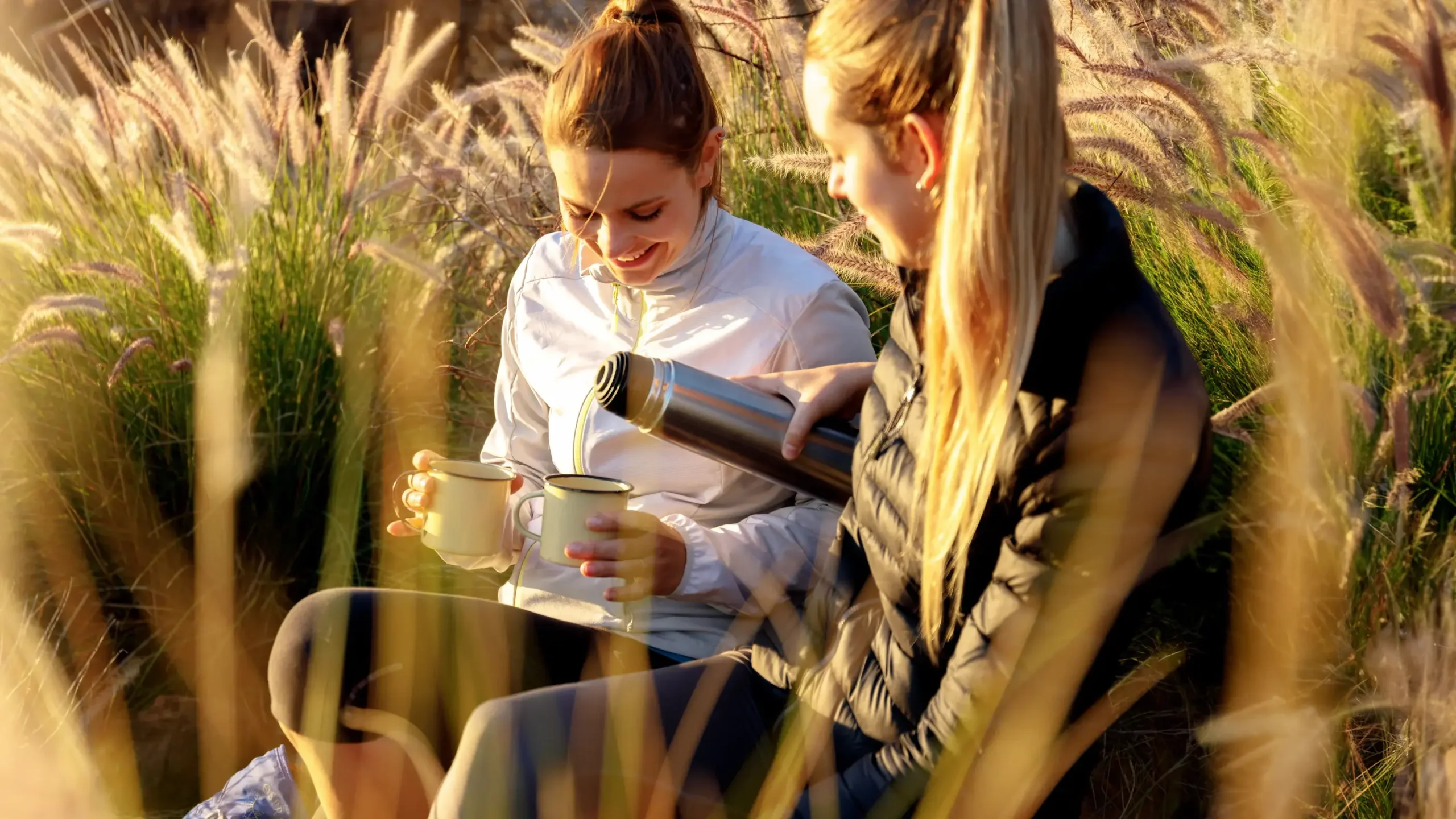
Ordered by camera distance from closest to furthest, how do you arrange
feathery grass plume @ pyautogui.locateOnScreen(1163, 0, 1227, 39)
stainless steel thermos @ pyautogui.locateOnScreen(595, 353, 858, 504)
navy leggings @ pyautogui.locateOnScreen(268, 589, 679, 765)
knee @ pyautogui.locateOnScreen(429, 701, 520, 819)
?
1. knee @ pyautogui.locateOnScreen(429, 701, 520, 819)
2. stainless steel thermos @ pyautogui.locateOnScreen(595, 353, 858, 504)
3. navy leggings @ pyautogui.locateOnScreen(268, 589, 679, 765)
4. feathery grass plume @ pyautogui.locateOnScreen(1163, 0, 1227, 39)

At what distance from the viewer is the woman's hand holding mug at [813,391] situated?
1803 millimetres

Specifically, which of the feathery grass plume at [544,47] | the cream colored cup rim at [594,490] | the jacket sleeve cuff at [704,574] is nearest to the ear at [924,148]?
the cream colored cup rim at [594,490]

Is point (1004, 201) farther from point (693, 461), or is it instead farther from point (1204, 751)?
point (1204, 751)

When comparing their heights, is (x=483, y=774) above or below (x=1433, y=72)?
below

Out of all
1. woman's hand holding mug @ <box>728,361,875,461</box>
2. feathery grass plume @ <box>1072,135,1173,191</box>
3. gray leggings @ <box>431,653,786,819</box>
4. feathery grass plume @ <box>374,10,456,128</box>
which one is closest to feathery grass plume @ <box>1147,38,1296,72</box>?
feathery grass plume @ <box>1072,135,1173,191</box>

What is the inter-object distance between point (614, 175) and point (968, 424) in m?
0.85

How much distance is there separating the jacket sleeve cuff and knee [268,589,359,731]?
1.60 ft

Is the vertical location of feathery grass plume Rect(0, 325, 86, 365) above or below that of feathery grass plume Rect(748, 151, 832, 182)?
above

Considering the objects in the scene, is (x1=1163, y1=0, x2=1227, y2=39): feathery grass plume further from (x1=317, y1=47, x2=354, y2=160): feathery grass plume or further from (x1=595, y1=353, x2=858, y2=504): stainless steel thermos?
(x1=317, y1=47, x2=354, y2=160): feathery grass plume

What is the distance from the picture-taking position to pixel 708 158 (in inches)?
86.8

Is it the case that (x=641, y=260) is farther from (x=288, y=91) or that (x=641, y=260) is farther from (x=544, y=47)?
(x=288, y=91)

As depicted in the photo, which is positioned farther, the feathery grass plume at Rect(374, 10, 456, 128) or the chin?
the feathery grass plume at Rect(374, 10, 456, 128)

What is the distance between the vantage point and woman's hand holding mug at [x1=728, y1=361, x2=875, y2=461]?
180cm

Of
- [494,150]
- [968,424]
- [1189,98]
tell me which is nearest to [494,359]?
[494,150]
